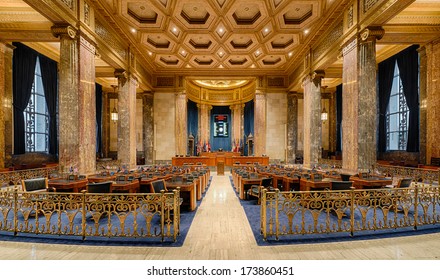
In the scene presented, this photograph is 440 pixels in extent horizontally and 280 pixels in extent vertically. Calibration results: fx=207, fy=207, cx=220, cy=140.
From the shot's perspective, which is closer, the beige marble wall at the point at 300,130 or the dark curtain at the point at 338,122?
the beige marble wall at the point at 300,130

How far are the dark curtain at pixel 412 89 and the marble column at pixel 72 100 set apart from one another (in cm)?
1392

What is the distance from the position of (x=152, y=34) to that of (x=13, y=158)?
26.9ft

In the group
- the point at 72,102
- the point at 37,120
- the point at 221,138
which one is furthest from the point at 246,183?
the point at 221,138

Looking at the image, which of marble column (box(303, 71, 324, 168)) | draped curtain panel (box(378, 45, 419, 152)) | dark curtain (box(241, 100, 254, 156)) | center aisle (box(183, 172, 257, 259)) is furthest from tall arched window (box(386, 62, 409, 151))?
center aisle (box(183, 172, 257, 259))

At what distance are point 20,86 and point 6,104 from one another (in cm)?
128

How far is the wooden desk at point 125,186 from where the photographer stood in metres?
5.09

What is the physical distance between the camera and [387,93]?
1130 cm

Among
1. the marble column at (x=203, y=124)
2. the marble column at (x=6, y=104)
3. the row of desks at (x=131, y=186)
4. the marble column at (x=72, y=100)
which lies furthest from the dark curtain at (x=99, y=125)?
the row of desks at (x=131, y=186)

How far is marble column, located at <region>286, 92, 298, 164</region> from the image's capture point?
48.5 ft

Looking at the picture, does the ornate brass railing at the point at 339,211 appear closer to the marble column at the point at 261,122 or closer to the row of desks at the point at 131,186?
the row of desks at the point at 131,186

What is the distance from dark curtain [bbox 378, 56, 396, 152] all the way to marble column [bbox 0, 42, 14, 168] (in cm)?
1756

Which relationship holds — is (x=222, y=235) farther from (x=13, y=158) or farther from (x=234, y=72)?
(x=234, y=72)

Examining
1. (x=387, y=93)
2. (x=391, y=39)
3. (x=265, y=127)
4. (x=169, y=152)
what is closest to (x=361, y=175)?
(x=391, y=39)

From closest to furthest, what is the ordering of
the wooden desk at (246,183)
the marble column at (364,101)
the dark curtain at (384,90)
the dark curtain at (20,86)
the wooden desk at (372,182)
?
the wooden desk at (372,182), the wooden desk at (246,183), the marble column at (364,101), the dark curtain at (20,86), the dark curtain at (384,90)
